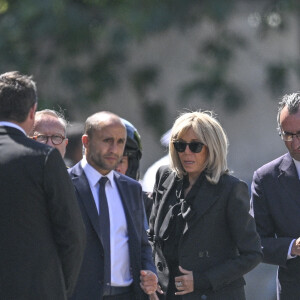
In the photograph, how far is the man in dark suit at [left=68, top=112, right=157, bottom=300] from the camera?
4.87 m

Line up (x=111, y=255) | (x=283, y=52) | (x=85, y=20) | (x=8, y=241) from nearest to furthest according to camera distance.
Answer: (x=8, y=241), (x=111, y=255), (x=85, y=20), (x=283, y=52)

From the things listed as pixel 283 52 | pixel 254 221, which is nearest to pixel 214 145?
pixel 254 221

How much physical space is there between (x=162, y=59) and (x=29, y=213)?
12.3 metres

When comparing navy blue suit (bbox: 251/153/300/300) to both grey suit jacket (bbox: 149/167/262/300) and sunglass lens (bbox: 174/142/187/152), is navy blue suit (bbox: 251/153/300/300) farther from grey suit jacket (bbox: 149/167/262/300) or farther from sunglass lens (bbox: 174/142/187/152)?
sunglass lens (bbox: 174/142/187/152)

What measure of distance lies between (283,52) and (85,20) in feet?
13.1

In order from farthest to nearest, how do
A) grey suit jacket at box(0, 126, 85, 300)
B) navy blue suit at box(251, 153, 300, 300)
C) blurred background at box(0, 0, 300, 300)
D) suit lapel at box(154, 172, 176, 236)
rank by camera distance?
blurred background at box(0, 0, 300, 300) → navy blue suit at box(251, 153, 300, 300) → suit lapel at box(154, 172, 176, 236) → grey suit jacket at box(0, 126, 85, 300)

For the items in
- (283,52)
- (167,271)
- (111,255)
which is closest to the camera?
(111,255)

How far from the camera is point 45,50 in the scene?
14664 mm

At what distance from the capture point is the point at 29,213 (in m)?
4.08

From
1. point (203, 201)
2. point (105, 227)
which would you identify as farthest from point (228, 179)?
point (105, 227)

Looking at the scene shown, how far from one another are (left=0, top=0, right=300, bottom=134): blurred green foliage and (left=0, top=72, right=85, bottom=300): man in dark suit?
934 cm

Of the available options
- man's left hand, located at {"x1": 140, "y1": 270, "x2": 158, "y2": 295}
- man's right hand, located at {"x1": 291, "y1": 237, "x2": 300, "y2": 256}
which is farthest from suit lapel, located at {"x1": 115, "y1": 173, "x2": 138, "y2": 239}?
man's right hand, located at {"x1": 291, "y1": 237, "x2": 300, "y2": 256}

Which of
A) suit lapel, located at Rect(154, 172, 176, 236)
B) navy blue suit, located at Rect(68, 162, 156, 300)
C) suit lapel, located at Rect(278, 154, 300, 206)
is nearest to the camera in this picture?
navy blue suit, located at Rect(68, 162, 156, 300)

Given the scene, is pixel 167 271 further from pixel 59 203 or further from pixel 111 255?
pixel 59 203
